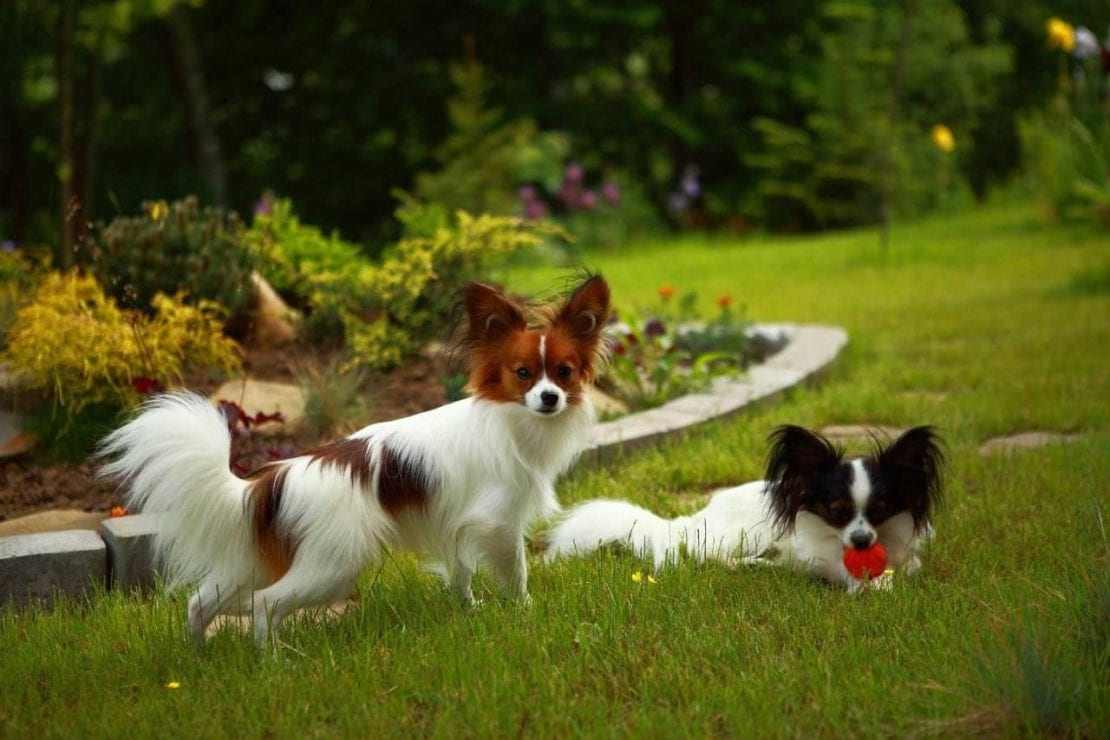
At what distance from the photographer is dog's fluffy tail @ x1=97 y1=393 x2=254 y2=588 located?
11.5 feet

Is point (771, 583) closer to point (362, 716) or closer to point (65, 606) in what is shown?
point (362, 716)

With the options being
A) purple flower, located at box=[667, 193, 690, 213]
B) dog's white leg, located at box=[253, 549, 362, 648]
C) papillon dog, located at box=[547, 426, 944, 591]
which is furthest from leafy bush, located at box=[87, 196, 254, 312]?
purple flower, located at box=[667, 193, 690, 213]

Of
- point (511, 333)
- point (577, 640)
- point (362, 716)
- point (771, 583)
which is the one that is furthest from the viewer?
point (771, 583)

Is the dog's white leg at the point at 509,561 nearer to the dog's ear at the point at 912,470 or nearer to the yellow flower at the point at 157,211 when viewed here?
the dog's ear at the point at 912,470

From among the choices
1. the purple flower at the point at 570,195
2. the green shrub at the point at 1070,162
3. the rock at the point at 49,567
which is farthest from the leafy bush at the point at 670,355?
the purple flower at the point at 570,195

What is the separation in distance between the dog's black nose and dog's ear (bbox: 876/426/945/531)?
0.19 metres

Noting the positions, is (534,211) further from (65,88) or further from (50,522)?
(50,522)

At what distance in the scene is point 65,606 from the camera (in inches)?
162

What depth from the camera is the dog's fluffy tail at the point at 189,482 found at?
11.5ft

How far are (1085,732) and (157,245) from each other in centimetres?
510

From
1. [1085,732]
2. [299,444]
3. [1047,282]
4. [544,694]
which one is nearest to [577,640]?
[544,694]

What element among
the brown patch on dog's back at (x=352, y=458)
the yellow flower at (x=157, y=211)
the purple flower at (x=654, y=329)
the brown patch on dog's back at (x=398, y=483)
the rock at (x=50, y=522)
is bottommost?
the rock at (x=50, y=522)

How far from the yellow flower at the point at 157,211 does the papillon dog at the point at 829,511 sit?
10.7 ft

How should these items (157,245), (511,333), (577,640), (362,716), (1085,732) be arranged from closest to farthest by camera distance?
(1085,732) < (362,716) < (577,640) < (511,333) < (157,245)
